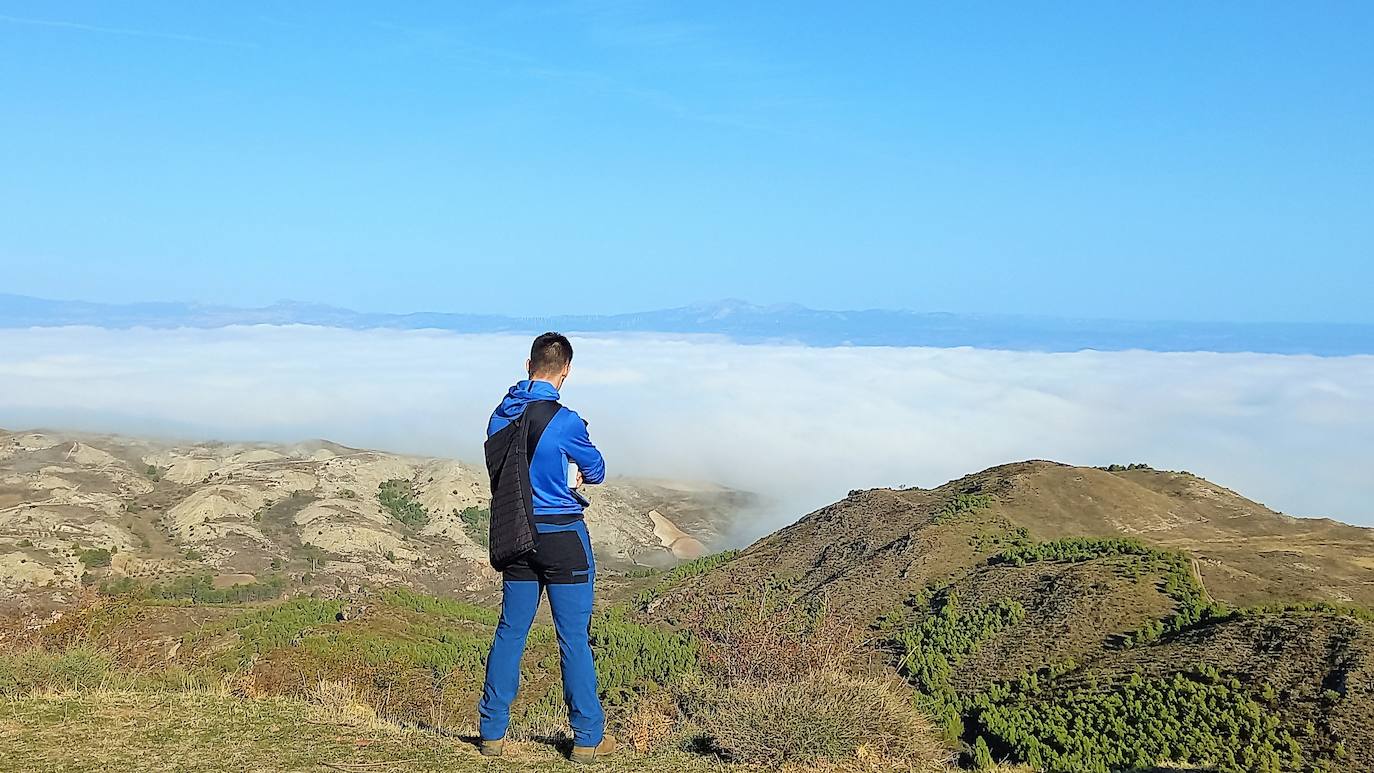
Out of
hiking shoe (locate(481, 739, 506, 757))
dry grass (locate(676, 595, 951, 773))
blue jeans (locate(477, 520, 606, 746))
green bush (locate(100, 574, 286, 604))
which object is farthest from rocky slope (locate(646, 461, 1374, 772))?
green bush (locate(100, 574, 286, 604))

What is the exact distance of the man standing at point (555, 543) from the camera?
5.81 meters

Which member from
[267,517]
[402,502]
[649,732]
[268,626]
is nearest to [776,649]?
[649,732]

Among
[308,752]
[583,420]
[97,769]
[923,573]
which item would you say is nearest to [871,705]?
[583,420]

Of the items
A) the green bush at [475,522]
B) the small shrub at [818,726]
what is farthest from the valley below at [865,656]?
the green bush at [475,522]

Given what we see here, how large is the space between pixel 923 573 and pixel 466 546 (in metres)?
42.5

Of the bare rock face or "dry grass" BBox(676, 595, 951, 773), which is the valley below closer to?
"dry grass" BBox(676, 595, 951, 773)

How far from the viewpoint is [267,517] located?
200 feet

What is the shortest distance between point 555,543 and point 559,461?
45 centimetres

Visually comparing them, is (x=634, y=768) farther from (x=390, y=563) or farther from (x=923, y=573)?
(x=390, y=563)

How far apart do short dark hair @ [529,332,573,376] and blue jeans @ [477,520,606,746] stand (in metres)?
0.87

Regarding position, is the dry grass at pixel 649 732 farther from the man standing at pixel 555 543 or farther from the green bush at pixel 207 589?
the green bush at pixel 207 589

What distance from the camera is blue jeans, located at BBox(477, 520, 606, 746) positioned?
19.1 feet

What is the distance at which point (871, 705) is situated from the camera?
754 centimetres

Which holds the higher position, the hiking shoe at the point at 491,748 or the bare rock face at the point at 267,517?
the hiking shoe at the point at 491,748
